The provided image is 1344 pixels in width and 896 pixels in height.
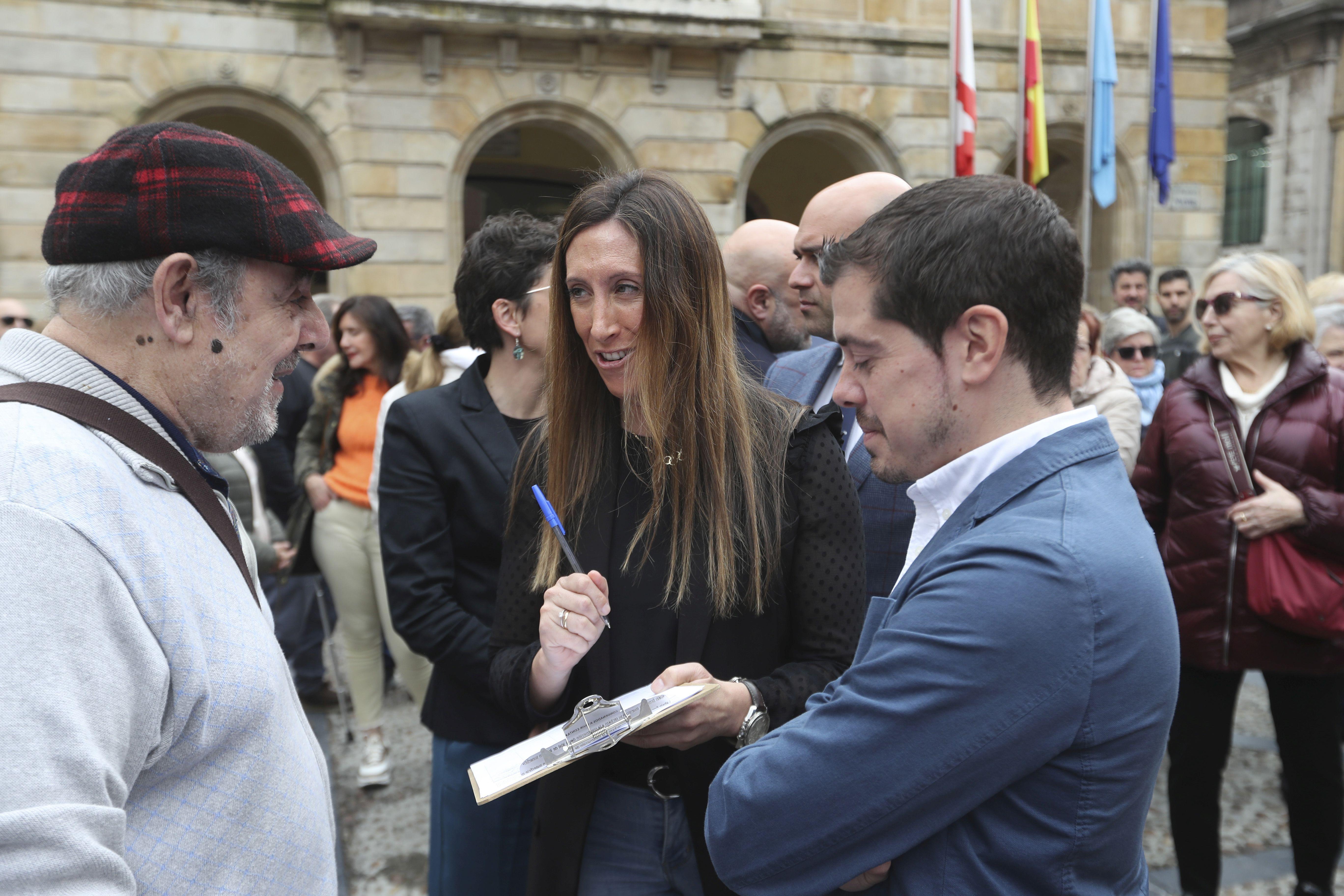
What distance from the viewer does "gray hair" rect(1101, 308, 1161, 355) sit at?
541 cm

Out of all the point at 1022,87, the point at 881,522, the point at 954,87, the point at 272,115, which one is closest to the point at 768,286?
the point at 881,522

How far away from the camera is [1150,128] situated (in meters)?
11.2

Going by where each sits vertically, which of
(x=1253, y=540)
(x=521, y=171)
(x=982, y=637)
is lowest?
(x=1253, y=540)

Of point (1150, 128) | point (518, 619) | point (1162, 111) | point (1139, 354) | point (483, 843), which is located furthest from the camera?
point (1150, 128)

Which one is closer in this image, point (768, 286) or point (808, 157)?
point (768, 286)

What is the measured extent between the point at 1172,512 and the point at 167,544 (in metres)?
3.31

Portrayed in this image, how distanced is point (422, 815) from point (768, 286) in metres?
2.62

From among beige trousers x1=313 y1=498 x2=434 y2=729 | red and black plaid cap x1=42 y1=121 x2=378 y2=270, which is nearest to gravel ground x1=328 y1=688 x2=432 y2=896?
beige trousers x1=313 y1=498 x2=434 y2=729

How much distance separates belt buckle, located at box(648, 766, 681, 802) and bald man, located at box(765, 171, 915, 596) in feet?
2.24

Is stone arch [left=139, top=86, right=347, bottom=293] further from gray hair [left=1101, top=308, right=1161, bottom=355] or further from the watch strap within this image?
the watch strap

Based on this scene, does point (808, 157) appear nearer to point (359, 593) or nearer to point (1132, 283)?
point (1132, 283)

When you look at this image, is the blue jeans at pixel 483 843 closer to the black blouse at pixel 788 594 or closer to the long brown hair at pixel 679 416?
the black blouse at pixel 788 594

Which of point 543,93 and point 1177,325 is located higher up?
point 543,93

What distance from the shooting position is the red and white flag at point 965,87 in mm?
9453
